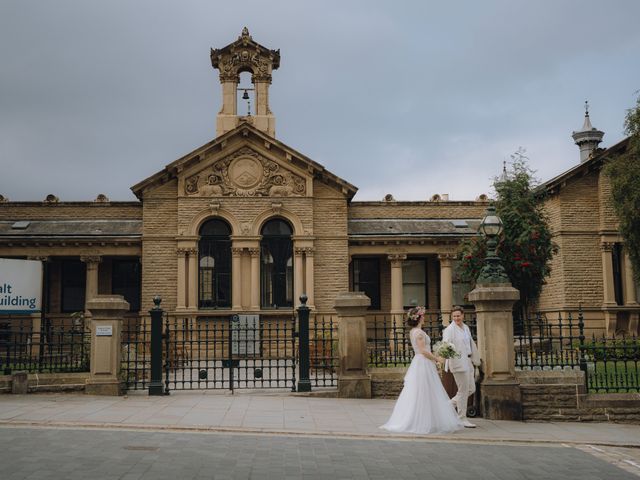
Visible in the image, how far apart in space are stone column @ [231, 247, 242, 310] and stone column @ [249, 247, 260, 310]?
1.52 feet

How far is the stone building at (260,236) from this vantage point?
93.6 ft

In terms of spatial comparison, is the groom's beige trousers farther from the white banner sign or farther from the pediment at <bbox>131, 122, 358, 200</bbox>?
the pediment at <bbox>131, 122, 358, 200</bbox>

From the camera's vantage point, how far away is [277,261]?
29.2 m

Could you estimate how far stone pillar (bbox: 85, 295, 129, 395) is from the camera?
51.3 ft

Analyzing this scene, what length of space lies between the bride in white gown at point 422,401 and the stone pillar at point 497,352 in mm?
1682

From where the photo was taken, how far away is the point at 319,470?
28.3 feet

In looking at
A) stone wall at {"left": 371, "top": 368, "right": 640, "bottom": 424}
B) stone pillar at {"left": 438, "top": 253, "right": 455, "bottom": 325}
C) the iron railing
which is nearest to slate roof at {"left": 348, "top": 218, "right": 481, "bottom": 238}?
stone pillar at {"left": 438, "top": 253, "right": 455, "bottom": 325}

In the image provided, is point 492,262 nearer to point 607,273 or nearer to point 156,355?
point 156,355

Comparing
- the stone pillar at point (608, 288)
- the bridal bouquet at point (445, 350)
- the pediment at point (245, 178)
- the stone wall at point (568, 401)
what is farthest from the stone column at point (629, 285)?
the bridal bouquet at point (445, 350)

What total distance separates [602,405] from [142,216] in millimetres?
20815

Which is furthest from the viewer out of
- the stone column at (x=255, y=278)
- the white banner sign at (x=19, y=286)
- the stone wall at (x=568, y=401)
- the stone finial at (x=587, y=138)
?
the stone finial at (x=587, y=138)

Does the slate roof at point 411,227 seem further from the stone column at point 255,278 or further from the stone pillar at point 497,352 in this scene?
the stone pillar at point 497,352

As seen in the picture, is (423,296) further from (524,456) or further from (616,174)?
(524,456)

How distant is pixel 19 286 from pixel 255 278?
10145mm
